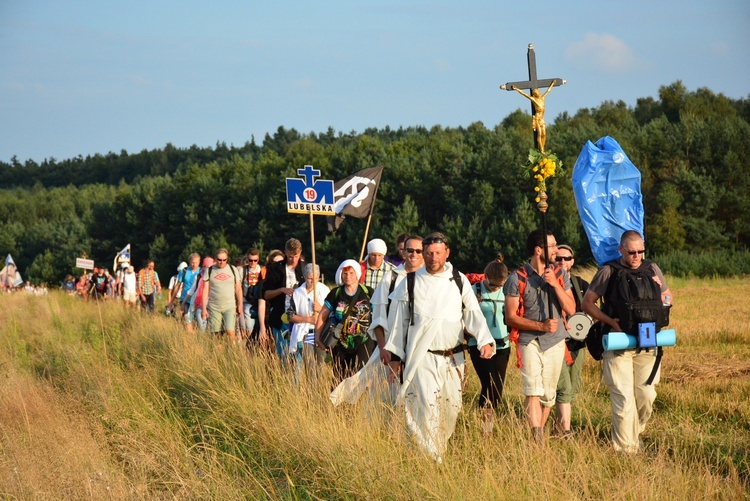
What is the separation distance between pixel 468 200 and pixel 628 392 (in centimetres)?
5548

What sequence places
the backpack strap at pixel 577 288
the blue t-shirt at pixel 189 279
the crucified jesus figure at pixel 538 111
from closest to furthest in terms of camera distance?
the crucified jesus figure at pixel 538 111
the backpack strap at pixel 577 288
the blue t-shirt at pixel 189 279

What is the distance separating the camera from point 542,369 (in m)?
8.27

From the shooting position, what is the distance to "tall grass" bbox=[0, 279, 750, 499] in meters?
5.81

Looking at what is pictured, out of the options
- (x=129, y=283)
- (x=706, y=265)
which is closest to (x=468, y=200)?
(x=706, y=265)

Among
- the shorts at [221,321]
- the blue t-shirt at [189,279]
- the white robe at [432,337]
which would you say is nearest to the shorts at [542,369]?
the white robe at [432,337]

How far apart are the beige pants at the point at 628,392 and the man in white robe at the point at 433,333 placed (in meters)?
1.10

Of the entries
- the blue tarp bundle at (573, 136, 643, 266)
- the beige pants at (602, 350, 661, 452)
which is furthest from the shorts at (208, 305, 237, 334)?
the beige pants at (602, 350, 661, 452)

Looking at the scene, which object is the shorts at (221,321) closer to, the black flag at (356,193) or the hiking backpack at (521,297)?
the black flag at (356,193)

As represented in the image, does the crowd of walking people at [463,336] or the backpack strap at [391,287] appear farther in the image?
the backpack strap at [391,287]

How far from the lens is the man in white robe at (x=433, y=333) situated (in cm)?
738

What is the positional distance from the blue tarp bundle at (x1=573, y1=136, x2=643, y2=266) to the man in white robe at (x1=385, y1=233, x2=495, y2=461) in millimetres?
1757

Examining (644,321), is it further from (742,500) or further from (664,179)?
(664,179)

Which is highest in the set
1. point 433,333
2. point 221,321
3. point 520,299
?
point 520,299

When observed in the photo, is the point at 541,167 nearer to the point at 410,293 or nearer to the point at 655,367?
the point at 410,293
